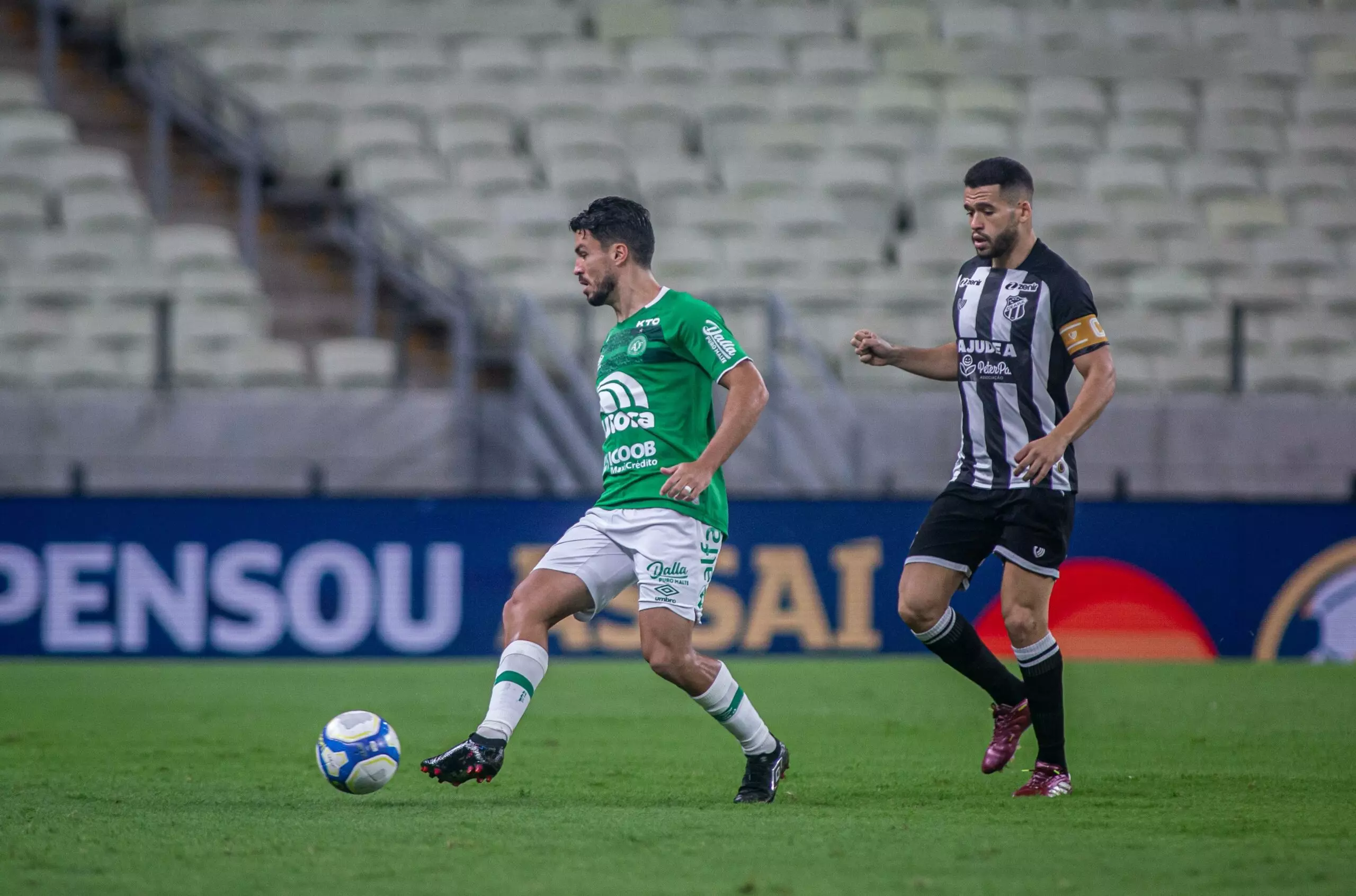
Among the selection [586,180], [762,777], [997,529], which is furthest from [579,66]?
[762,777]

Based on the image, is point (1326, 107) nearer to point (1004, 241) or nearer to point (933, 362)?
point (933, 362)

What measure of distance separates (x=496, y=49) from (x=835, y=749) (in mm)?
12779

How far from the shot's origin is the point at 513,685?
5.99 m

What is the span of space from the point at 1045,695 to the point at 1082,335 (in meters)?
1.34

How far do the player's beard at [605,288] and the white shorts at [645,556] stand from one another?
0.78 metres

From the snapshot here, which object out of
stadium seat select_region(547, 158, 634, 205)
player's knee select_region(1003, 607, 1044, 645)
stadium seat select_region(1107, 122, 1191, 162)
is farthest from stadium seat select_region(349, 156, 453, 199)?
player's knee select_region(1003, 607, 1044, 645)

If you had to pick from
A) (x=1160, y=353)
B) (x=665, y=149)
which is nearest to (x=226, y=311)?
(x=665, y=149)

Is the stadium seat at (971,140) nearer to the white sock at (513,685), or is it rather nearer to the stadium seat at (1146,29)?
the stadium seat at (1146,29)

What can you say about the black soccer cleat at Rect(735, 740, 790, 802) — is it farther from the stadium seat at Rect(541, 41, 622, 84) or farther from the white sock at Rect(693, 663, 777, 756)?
the stadium seat at Rect(541, 41, 622, 84)

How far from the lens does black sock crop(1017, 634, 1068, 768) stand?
20.7 ft

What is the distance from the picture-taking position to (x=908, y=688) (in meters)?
10.9

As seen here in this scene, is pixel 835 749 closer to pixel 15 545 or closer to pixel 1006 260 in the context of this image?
pixel 1006 260

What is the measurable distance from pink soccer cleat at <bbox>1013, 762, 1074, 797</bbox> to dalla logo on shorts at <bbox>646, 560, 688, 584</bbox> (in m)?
1.48

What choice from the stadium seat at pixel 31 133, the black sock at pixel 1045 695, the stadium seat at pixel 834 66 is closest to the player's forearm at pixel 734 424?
the black sock at pixel 1045 695
